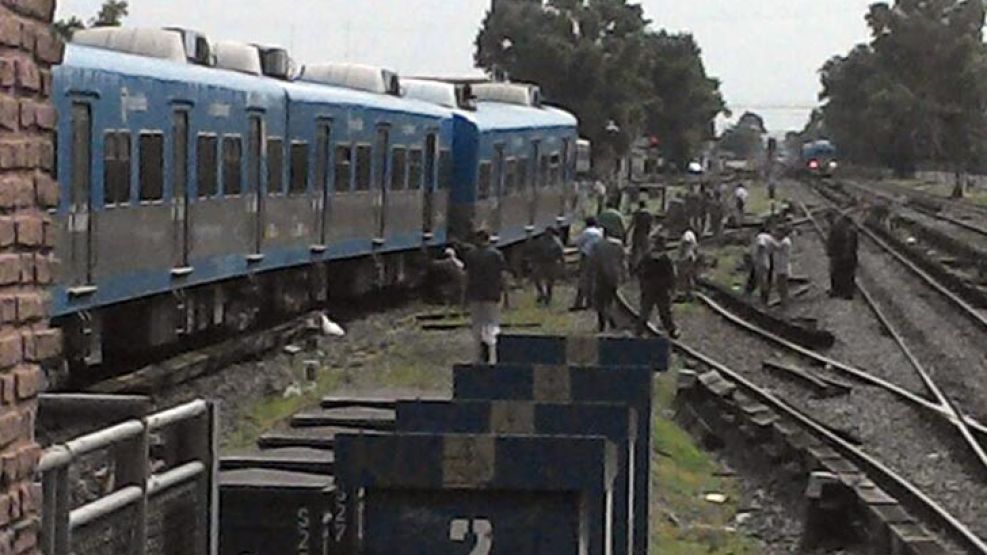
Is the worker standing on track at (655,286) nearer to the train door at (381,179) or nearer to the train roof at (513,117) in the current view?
the train door at (381,179)

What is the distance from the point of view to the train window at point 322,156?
25391 mm

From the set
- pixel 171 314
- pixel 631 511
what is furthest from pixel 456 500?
pixel 171 314

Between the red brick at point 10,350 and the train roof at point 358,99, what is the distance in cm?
1921

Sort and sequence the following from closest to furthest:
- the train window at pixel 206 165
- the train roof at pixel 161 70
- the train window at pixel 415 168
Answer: the train roof at pixel 161 70 → the train window at pixel 206 165 → the train window at pixel 415 168

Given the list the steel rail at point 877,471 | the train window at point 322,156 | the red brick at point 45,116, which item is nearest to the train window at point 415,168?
the train window at point 322,156

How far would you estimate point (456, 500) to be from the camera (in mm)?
6598

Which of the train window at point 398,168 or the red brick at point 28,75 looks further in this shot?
the train window at point 398,168

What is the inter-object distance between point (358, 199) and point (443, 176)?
5313 mm

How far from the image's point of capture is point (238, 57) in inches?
971

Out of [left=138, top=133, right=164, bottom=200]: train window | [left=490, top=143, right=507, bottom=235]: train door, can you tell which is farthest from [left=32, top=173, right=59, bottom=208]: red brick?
[left=490, top=143, right=507, bottom=235]: train door

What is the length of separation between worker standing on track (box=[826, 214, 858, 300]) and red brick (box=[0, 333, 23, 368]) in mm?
29255

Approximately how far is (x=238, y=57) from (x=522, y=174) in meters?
13.5

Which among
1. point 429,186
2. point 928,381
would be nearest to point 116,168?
point 928,381

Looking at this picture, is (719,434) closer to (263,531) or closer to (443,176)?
(263,531)
